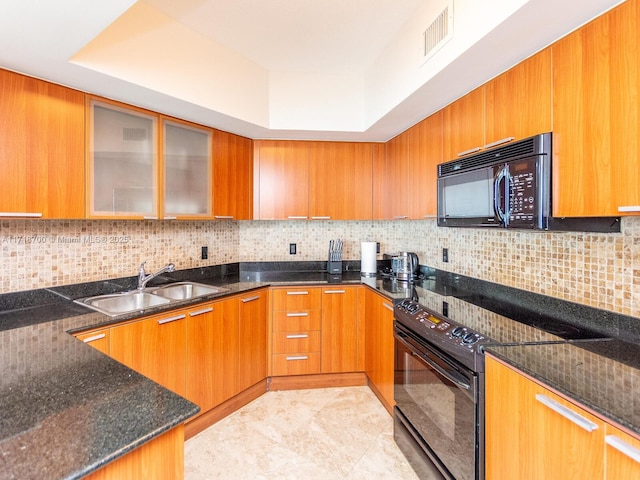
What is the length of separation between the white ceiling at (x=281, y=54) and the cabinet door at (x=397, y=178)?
12cm

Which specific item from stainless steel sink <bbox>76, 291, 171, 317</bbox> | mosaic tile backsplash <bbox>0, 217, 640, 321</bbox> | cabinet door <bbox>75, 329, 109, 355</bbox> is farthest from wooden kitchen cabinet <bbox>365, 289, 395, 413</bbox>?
cabinet door <bbox>75, 329, 109, 355</bbox>

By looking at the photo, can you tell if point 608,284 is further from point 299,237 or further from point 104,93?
point 104,93

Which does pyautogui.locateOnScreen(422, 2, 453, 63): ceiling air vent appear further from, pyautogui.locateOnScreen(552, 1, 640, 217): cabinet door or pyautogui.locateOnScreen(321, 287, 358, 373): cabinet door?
pyautogui.locateOnScreen(321, 287, 358, 373): cabinet door

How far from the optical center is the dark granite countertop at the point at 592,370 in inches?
35.3

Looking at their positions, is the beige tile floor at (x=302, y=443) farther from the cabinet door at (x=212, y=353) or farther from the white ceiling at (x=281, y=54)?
the white ceiling at (x=281, y=54)

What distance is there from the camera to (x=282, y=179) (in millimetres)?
3068

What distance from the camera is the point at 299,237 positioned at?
11.1ft

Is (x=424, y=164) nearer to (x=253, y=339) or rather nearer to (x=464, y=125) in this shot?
(x=464, y=125)

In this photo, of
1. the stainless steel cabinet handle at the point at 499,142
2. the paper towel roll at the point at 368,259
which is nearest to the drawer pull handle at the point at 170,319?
the paper towel roll at the point at 368,259

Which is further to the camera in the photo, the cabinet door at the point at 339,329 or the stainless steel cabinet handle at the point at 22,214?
the cabinet door at the point at 339,329

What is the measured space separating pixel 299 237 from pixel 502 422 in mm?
2398

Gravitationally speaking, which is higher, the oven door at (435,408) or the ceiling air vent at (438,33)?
the ceiling air vent at (438,33)

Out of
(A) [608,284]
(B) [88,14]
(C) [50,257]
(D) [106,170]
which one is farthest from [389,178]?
(C) [50,257]

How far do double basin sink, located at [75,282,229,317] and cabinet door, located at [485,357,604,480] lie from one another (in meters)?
1.79
